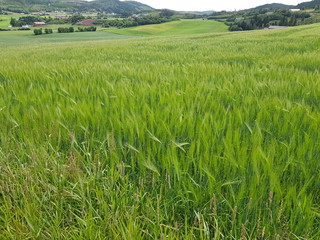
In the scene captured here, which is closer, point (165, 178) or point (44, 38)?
point (165, 178)

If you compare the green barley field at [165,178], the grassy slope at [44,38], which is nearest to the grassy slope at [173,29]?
the grassy slope at [44,38]

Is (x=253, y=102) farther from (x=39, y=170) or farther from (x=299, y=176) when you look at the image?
(x=39, y=170)

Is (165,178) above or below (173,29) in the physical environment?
below

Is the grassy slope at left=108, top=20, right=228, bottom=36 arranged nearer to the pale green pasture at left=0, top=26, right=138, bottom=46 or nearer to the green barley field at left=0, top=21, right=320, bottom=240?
the pale green pasture at left=0, top=26, right=138, bottom=46

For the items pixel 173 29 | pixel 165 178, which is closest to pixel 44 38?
pixel 173 29

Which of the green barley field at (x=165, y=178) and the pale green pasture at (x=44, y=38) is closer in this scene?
the green barley field at (x=165, y=178)

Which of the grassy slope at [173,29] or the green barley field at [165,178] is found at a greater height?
the grassy slope at [173,29]

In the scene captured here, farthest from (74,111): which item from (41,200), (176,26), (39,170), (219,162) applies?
(176,26)

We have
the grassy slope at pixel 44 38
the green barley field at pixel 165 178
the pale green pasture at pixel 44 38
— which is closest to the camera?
the green barley field at pixel 165 178

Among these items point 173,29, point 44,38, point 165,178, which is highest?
point 173,29

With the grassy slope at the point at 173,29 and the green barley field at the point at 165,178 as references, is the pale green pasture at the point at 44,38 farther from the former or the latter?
the green barley field at the point at 165,178

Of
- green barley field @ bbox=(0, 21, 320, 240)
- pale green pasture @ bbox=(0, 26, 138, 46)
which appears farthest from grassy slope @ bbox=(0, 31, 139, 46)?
green barley field @ bbox=(0, 21, 320, 240)

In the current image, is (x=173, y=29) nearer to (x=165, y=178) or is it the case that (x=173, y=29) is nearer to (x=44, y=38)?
(x=44, y=38)

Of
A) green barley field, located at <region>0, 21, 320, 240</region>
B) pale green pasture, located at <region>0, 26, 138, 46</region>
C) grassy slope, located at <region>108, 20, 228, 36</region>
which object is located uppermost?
grassy slope, located at <region>108, 20, 228, 36</region>
